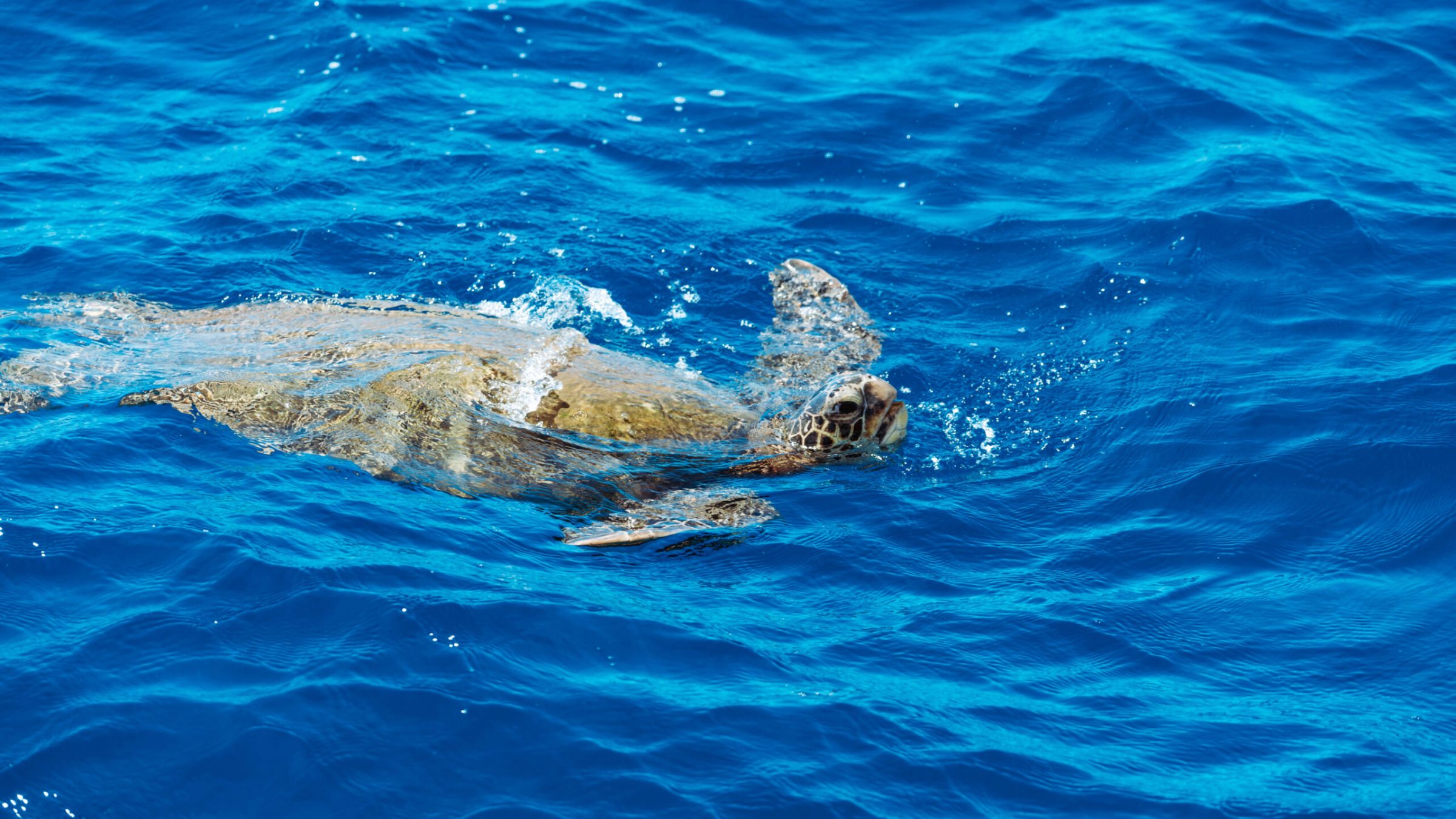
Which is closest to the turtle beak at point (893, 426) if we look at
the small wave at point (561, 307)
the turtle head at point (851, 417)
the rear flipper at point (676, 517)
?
the turtle head at point (851, 417)

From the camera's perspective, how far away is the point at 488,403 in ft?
23.7

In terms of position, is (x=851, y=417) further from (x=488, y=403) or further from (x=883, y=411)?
(x=488, y=403)

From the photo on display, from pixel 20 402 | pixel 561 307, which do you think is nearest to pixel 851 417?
pixel 561 307

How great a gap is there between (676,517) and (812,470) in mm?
1142

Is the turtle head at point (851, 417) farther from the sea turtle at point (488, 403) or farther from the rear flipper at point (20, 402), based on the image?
the rear flipper at point (20, 402)

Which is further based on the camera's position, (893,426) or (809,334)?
(809,334)

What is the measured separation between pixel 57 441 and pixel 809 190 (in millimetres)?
6193

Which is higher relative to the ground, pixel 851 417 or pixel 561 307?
pixel 851 417

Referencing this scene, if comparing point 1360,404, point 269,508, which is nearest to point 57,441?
point 269,508

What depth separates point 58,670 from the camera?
498 centimetres

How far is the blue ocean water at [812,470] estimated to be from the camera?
16.1 ft

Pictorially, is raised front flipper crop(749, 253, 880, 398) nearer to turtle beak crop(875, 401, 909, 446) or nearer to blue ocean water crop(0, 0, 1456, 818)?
blue ocean water crop(0, 0, 1456, 818)

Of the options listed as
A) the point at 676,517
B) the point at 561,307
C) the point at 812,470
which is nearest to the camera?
the point at 676,517

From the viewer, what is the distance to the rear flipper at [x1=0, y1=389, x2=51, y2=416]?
23.5 feet
